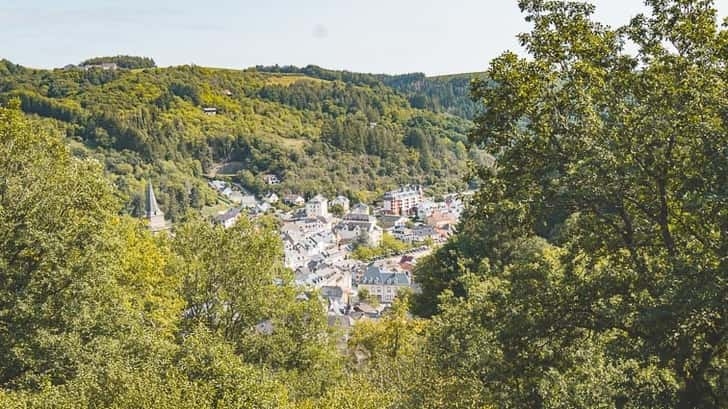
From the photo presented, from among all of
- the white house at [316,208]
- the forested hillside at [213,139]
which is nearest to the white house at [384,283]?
the white house at [316,208]

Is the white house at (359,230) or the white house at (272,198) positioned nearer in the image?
the white house at (359,230)

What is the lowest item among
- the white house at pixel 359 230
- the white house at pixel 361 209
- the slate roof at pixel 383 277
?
the white house at pixel 359 230

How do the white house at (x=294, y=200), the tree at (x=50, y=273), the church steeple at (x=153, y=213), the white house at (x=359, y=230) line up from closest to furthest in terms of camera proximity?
the tree at (x=50, y=273), the church steeple at (x=153, y=213), the white house at (x=359, y=230), the white house at (x=294, y=200)

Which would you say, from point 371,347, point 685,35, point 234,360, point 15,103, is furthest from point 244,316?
point 685,35

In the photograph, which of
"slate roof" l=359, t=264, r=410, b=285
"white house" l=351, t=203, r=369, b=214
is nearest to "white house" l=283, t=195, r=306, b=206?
"white house" l=351, t=203, r=369, b=214

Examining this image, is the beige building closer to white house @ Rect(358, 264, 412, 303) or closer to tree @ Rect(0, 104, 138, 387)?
white house @ Rect(358, 264, 412, 303)

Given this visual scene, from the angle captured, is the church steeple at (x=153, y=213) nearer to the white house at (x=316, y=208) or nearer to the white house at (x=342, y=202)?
the white house at (x=316, y=208)

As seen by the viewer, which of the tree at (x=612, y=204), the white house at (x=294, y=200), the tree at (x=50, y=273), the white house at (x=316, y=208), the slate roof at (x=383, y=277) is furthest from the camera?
the white house at (x=294, y=200)
